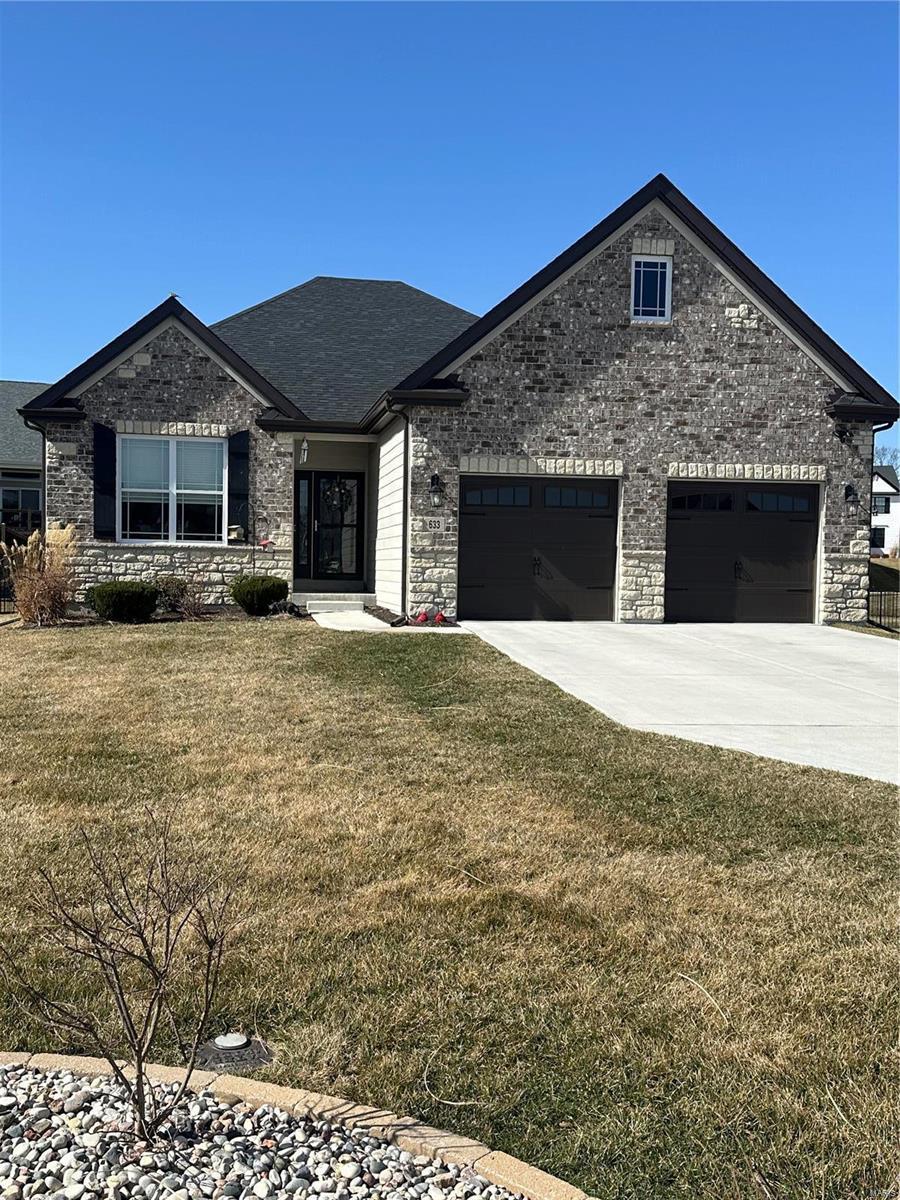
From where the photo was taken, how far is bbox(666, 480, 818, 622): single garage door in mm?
16734

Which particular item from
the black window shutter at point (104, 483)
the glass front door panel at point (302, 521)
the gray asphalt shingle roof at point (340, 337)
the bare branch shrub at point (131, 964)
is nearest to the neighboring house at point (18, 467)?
the gray asphalt shingle roof at point (340, 337)

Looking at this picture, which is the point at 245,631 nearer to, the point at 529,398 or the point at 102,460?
the point at 102,460

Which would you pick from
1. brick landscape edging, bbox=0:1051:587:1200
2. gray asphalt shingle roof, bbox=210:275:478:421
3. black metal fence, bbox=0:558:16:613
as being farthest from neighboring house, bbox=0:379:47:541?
brick landscape edging, bbox=0:1051:587:1200

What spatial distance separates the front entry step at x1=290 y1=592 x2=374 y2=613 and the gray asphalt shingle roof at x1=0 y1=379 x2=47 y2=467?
39.5ft

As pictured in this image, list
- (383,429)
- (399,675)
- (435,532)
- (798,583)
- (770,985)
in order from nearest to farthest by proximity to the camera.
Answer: (770,985), (399,675), (435,532), (798,583), (383,429)

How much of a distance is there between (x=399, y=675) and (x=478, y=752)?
140 inches

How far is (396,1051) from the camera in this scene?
3.10 meters

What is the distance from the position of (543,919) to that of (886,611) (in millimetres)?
19488

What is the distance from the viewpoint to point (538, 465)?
16031 mm

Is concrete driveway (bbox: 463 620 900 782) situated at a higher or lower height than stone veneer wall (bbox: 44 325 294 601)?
lower

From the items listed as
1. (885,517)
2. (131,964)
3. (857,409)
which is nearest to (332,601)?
(857,409)

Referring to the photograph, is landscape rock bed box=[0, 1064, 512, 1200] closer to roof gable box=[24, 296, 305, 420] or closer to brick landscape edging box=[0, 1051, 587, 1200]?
brick landscape edging box=[0, 1051, 587, 1200]

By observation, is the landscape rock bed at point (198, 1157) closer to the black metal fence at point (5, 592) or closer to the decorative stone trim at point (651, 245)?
the decorative stone trim at point (651, 245)

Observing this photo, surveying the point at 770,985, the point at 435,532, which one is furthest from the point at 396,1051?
the point at 435,532
